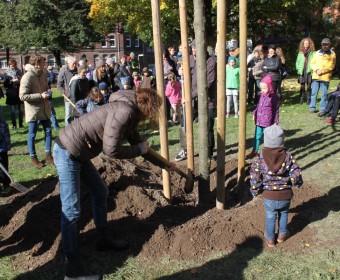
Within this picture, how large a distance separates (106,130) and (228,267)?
187 cm

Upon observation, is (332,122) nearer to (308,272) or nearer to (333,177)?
(333,177)

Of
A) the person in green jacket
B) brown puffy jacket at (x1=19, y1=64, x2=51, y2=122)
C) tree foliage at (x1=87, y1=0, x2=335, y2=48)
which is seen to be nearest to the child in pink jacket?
the person in green jacket

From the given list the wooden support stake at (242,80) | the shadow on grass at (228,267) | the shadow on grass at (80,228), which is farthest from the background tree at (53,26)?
the shadow on grass at (228,267)

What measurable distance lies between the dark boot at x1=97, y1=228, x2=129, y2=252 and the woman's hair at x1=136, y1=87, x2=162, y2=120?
1.50 m

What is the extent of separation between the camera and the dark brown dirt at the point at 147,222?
432 cm

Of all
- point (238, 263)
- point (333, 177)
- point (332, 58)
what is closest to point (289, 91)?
point (332, 58)

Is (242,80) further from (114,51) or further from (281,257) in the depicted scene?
(114,51)

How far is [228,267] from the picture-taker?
4027mm

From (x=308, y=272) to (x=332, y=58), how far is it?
26.2 feet

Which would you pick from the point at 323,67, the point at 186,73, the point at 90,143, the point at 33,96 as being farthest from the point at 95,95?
the point at 323,67

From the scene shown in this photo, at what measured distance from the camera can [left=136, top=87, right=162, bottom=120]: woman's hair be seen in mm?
3469

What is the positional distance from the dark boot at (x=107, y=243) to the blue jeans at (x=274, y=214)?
155 cm

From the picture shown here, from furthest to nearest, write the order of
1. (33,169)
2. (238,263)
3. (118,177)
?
(33,169) < (118,177) < (238,263)

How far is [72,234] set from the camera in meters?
3.76
